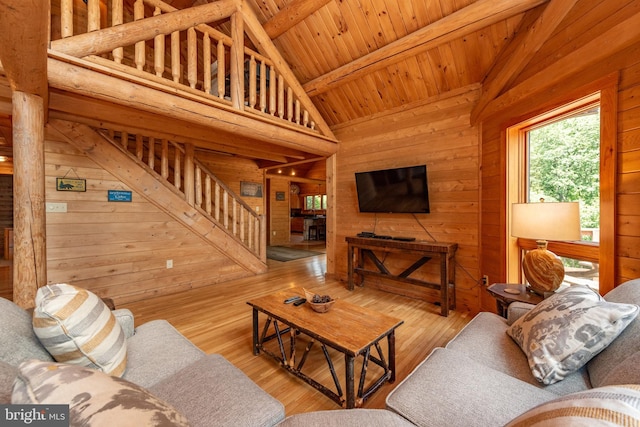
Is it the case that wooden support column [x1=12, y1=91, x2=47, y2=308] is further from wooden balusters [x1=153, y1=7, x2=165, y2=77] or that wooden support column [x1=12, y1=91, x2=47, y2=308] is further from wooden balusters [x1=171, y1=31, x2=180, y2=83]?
wooden balusters [x1=171, y1=31, x2=180, y2=83]

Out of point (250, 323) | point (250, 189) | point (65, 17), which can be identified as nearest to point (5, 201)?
point (250, 189)

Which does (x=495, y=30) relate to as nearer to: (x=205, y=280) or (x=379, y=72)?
(x=379, y=72)

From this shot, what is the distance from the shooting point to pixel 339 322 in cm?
170

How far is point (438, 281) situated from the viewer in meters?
3.25

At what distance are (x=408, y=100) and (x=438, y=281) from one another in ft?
7.88

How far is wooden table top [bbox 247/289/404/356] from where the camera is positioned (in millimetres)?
1472

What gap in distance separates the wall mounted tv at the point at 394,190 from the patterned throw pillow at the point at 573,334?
2.06 metres

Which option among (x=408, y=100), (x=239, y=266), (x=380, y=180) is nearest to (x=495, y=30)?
(x=408, y=100)

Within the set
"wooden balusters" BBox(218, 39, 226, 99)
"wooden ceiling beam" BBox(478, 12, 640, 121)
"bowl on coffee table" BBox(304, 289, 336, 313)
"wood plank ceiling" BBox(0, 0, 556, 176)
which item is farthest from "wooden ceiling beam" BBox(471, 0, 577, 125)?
"wooden balusters" BBox(218, 39, 226, 99)

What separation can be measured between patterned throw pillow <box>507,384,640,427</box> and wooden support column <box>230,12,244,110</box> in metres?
3.15

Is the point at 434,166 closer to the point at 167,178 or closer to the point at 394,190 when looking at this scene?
the point at 394,190

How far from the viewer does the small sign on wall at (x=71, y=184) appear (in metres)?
2.94

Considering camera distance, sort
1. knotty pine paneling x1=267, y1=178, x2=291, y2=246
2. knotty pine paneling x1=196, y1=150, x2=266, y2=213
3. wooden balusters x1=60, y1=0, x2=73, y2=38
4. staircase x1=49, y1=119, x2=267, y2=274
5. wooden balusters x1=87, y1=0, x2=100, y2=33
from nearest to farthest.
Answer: wooden balusters x1=60, y1=0, x2=73, y2=38
wooden balusters x1=87, y1=0, x2=100, y2=33
staircase x1=49, y1=119, x2=267, y2=274
knotty pine paneling x1=196, y1=150, x2=266, y2=213
knotty pine paneling x1=267, y1=178, x2=291, y2=246

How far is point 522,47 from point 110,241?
16.0 feet
